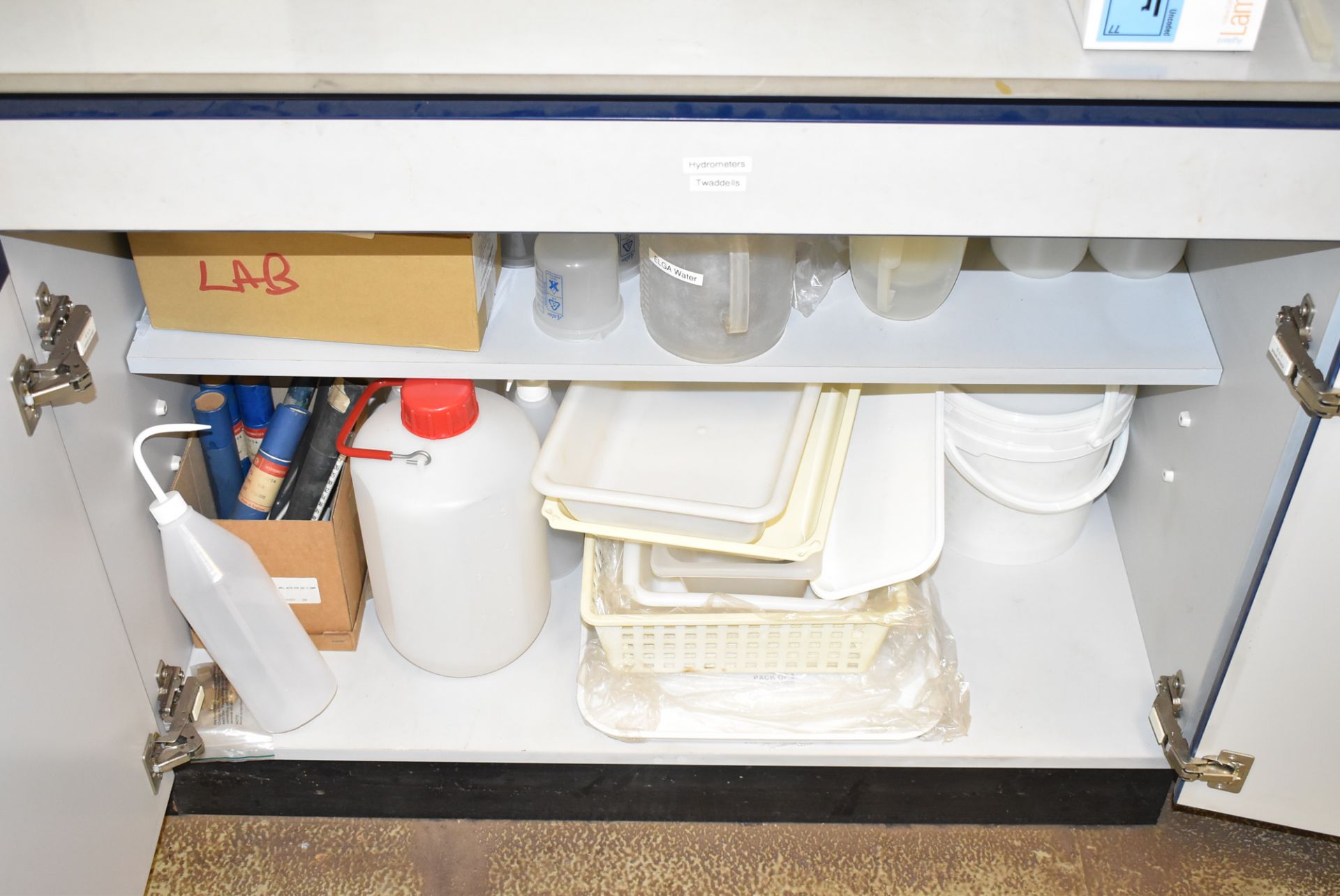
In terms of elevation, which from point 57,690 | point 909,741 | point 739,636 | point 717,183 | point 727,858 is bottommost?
point 727,858

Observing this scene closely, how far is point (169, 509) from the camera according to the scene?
114 cm

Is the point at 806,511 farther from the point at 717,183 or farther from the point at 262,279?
the point at 262,279

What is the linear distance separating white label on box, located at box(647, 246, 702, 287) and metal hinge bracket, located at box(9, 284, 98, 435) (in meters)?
0.51

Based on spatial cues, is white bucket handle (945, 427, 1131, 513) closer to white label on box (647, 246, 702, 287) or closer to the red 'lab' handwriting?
white label on box (647, 246, 702, 287)

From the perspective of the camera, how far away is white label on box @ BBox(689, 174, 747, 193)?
3.01ft

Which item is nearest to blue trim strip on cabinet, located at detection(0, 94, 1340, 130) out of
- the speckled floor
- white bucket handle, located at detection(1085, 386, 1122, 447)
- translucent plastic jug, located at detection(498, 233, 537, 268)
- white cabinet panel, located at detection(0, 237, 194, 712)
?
white cabinet panel, located at detection(0, 237, 194, 712)

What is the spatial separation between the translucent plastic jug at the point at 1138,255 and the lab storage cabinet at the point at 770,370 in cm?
2

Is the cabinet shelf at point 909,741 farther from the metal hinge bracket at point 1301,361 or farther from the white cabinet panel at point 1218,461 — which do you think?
the metal hinge bracket at point 1301,361

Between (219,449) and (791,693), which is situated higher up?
(219,449)

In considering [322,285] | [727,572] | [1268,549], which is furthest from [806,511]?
[322,285]

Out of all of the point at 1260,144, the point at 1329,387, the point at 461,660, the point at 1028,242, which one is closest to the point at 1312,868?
the point at 1329,387

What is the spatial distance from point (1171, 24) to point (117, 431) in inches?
39.3

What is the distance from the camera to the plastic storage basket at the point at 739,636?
1276 mm

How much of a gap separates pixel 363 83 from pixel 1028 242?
70 cm
